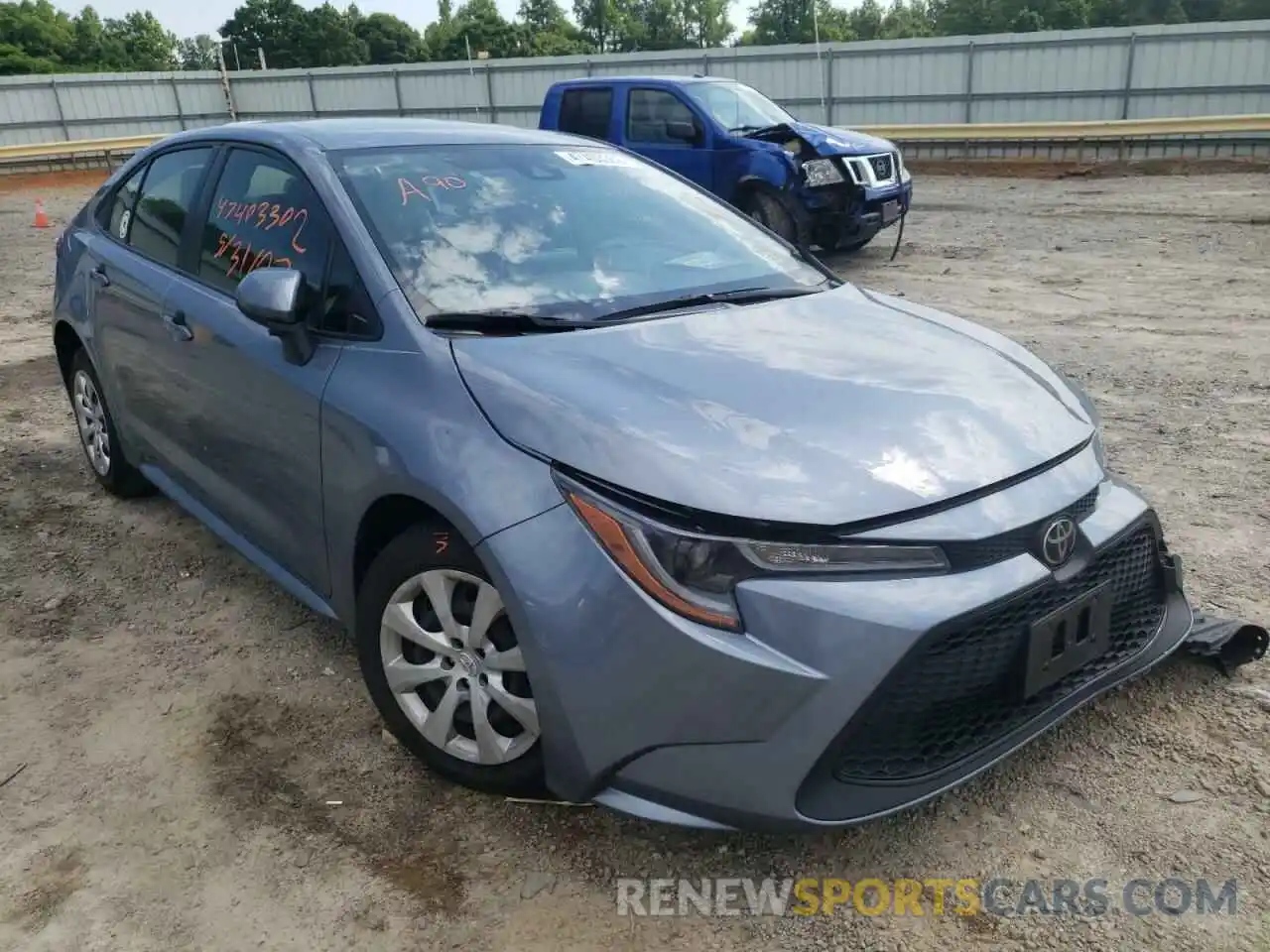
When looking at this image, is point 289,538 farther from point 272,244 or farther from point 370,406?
point 272,244

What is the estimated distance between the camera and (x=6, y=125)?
24.9m

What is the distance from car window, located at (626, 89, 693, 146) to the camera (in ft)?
33.6

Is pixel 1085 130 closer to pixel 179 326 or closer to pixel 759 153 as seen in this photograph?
pixel 759 153

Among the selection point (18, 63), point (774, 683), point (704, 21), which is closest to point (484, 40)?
point (704, 21)

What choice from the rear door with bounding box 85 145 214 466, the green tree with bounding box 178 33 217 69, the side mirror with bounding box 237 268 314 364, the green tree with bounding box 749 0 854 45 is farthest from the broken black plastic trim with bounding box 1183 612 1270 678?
the green tree with bounding box 178 33 217 69

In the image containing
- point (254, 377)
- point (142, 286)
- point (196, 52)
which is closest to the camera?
point (254, 377)

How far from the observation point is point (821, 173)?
9.41 m

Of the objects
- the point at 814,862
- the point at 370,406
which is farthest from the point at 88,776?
the point at 814,862

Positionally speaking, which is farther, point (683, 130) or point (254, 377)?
point (683, 130)

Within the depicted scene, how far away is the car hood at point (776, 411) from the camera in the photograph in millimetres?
2041

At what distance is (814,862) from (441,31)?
3731 inches

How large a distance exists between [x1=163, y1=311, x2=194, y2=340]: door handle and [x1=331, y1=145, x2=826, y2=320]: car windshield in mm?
810

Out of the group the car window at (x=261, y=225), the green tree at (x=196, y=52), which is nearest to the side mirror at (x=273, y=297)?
the car window at (x=261, y=225)

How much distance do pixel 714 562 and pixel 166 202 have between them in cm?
292
